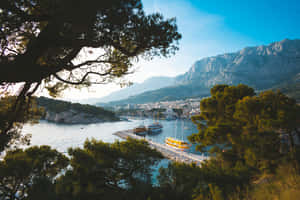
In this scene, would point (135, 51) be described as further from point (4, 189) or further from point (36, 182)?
point (4, 189)

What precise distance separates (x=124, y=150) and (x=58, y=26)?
201 inches

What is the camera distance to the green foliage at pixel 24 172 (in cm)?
493

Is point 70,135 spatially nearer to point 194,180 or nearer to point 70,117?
point 70,117

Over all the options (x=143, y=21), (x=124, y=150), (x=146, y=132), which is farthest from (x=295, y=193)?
(x=146, y=132)

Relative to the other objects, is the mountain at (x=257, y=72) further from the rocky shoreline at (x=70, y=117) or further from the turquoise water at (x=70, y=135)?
the turquoise water at (x=70, y=135)

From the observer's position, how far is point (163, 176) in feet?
19.2

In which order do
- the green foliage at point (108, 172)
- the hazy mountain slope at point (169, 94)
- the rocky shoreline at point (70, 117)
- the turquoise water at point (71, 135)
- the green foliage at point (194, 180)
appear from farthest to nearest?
the hazy mountain slope at point (169, 94), the rocky shoreline at point (70, 117), the turquoise water at point (71, 135), the green foliage at point (194, 180), the green foliage at point (108, 172)

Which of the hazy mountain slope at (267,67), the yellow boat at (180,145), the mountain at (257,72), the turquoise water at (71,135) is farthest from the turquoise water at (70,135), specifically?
the hazy mountain slope at (267,67)

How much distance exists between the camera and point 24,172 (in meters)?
5.15

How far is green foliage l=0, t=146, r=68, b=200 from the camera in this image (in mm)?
4930

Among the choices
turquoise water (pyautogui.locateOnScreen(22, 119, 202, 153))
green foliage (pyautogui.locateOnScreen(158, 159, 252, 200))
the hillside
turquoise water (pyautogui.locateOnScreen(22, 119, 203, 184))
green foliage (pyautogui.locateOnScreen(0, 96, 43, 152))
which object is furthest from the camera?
the hillside

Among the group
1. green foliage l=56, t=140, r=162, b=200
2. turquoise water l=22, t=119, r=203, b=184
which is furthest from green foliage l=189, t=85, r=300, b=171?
turquoise water l=22, t=119, r=203, b=184

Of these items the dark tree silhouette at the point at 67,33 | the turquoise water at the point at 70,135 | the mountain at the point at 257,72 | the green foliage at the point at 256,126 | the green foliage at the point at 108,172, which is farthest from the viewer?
the mountain at the point at 257,72

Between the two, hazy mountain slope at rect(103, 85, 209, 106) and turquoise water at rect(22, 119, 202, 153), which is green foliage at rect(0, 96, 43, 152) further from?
hazy mountain slope at rect(103, 85, 209, 106)
